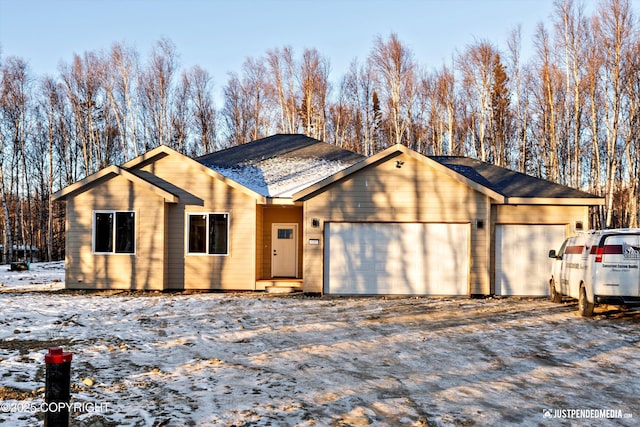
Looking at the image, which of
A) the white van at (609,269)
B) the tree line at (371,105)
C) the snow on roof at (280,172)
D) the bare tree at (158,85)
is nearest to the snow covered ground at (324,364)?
the white van at (609,269)

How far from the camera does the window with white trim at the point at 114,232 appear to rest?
47.9 ft

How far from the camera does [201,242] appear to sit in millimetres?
14812

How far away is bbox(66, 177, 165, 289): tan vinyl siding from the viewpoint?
1448cm

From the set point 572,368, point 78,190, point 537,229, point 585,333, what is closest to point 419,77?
point 537,229

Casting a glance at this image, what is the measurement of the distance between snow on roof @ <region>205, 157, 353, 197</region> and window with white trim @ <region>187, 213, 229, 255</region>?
4.69 ft

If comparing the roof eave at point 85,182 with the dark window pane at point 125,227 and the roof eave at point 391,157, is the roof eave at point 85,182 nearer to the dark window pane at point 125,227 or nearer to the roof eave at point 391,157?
the dark window pane at point 125,227

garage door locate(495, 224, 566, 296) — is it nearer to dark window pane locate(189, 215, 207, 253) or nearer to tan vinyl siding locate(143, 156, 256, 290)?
tan vinyl siding locate(143, 156, 256, 290)

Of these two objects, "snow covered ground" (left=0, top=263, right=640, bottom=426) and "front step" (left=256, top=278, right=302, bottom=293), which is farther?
"front step" (left=256, top=278, right=302, bottom=293)

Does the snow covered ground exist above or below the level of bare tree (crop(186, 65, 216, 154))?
below

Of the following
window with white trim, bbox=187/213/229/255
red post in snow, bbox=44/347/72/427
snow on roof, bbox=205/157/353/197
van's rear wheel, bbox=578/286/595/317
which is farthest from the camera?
snow on roof, bbox=205/157/353/197

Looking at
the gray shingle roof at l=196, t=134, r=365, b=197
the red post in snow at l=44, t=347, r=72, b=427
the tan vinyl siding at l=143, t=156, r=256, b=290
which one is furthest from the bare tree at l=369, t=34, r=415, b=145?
the red post in snow at l=44, t=347, r=72, b=427

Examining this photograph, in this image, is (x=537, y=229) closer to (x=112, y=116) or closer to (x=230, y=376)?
(x=230, y=376)

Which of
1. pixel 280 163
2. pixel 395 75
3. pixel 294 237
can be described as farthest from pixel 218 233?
pixel 395 75

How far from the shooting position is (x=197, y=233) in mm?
14852
